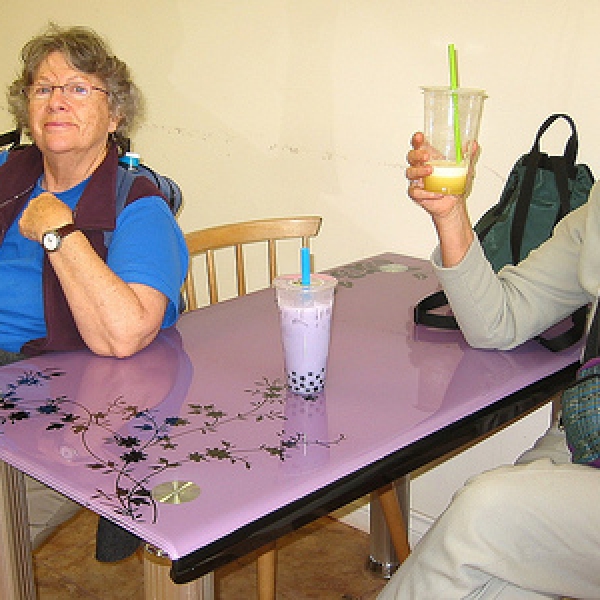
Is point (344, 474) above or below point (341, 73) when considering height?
below

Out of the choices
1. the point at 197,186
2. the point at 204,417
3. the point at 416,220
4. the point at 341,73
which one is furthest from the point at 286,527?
the point at 197,186

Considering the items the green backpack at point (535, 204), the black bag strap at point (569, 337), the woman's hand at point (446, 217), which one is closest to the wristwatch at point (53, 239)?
the woman's hand at point (446, 217)

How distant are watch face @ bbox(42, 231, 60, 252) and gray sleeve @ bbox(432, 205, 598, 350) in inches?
26.3

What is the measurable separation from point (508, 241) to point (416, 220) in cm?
45

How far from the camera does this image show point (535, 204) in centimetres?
201

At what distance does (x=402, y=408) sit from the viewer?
1444mm

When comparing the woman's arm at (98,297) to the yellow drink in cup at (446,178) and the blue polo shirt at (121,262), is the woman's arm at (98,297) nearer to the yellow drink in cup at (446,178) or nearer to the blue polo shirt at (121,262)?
the blue polo shirt at (121,262)

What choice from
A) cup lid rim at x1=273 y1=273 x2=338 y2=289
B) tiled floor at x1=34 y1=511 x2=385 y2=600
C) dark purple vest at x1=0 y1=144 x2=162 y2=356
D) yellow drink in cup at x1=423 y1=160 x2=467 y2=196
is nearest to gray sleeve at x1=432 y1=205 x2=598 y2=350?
yellow drink in cup at x1=423 y1=160 x2=467 y2=196

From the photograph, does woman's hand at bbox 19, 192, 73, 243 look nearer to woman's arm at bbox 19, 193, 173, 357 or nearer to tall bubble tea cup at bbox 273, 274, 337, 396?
woman's arm at bbox 19, 193, 173, 357

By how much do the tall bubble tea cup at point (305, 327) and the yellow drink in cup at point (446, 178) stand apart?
0.93ft

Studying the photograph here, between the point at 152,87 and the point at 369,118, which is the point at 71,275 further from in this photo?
the point at 152,87

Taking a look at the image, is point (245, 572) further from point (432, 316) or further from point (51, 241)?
point (51, 241)

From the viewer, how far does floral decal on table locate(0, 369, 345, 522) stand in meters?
1.18

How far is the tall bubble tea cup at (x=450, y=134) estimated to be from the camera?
159cm
